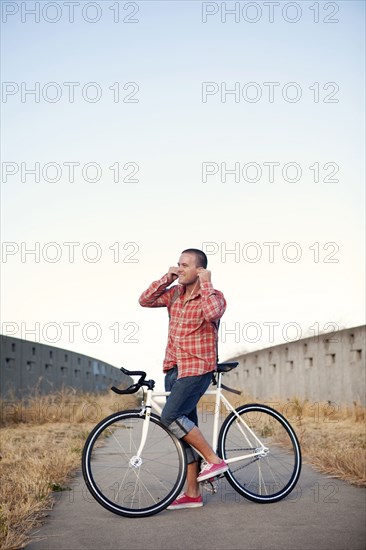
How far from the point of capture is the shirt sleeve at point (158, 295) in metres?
5.81

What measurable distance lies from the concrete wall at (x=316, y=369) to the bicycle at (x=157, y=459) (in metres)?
10.8

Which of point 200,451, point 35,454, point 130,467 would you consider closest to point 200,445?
point 200,451

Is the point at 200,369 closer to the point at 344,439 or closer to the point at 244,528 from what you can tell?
the point at 244,528

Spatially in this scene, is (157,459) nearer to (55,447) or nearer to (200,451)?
(200,451)

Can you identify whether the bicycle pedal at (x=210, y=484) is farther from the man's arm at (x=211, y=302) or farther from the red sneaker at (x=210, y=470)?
the man's arm at (x=211, y=302)

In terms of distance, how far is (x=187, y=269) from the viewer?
5680 mm

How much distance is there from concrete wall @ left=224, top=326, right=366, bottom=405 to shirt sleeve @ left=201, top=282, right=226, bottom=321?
11.6 m

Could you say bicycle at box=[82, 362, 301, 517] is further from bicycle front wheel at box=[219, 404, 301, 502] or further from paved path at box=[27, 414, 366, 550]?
paved path at box=[27, 414, 366, 550]

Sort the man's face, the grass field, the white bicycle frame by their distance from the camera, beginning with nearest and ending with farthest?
the grass field → the white bicycle frame → the man's face

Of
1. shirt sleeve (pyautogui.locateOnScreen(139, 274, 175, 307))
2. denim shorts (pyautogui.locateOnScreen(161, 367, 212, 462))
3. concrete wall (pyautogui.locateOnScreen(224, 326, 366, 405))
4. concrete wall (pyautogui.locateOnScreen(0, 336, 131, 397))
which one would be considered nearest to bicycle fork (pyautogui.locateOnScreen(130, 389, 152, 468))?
denim shorts (pyautogui.locateOnScreen(161, 367, 212, 462))

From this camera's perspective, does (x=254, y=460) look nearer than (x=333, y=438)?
Yes

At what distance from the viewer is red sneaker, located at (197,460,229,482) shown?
18.0ft

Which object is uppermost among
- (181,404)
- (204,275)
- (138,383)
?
(204,275)

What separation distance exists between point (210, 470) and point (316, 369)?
14857 mm
